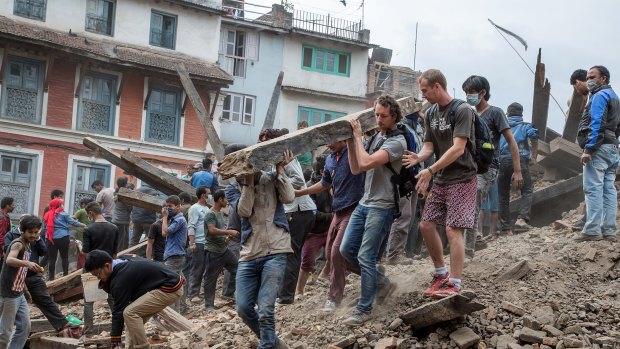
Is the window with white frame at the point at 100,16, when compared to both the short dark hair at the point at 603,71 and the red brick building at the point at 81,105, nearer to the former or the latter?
the red brick building at the point at 81,105

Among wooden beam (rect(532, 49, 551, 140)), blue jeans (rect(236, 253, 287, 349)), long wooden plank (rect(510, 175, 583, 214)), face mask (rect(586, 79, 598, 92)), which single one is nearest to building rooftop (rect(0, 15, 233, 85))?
wooden beam (rect(532, 49, 551, 140))

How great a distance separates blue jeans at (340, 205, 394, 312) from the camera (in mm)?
7080

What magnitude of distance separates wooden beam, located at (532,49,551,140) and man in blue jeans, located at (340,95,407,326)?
725 centimetres

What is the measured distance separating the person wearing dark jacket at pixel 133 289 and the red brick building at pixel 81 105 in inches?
679

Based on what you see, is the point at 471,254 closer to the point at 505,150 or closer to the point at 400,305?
the point at 400,305

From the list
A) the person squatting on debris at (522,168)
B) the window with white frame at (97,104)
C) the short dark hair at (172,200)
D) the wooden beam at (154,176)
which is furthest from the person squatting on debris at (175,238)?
the window with white frame at (97,104)

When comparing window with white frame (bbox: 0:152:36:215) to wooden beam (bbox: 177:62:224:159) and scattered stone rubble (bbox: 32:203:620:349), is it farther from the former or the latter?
scattered stone rubble (bbox: 32:203:620:349)

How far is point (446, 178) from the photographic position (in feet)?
22.9

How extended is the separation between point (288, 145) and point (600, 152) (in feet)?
13.5

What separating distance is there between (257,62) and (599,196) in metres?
24.7

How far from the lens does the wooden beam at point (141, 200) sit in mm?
13320

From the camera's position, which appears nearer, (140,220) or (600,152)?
(600,152)

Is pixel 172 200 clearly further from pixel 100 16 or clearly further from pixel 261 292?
pixel 100 16

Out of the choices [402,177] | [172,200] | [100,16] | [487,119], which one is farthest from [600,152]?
[100,16]
